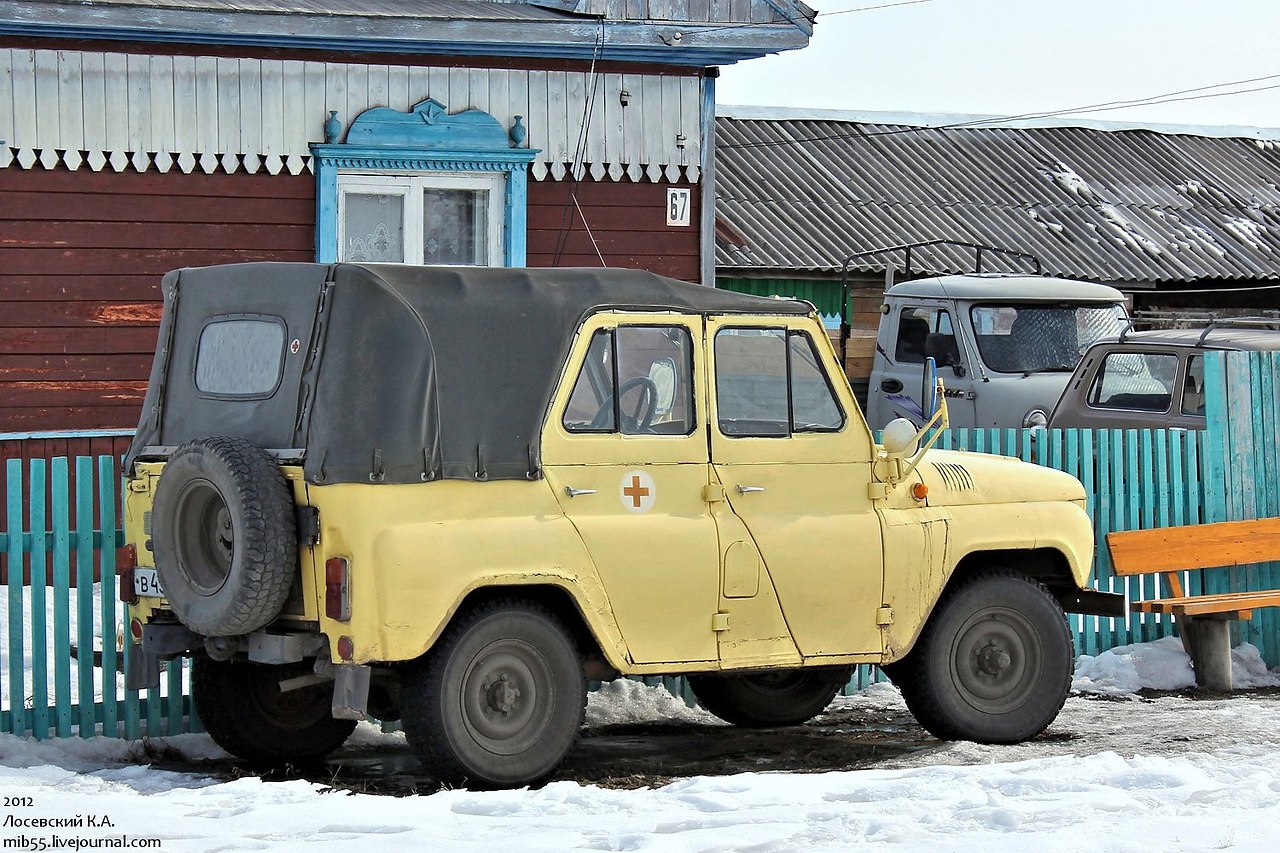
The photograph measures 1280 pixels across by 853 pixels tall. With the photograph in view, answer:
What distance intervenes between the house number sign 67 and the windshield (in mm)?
4713

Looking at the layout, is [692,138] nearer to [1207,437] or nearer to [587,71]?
[587,71]

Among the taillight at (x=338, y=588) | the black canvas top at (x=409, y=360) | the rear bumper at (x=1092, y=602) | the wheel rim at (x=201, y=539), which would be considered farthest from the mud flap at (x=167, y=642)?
the rear bumper at (x=1092, y=602)

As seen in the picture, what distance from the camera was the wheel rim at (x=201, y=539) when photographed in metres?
7.31

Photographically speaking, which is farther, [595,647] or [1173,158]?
[1173,158]

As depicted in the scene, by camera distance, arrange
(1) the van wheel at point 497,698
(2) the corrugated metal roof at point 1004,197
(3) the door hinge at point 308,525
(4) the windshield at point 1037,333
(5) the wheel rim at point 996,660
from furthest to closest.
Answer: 1. (2) the corrugated metal roof at point 1004,197
2. (4) the windshield at point 1037,333
3. (5) the wheel rim at point 996,660
4. (1) the van wheel at point 497,698
5. (3) the door hinge at point 308,525

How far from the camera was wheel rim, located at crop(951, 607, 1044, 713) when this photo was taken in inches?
334

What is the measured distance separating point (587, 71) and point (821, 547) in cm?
613

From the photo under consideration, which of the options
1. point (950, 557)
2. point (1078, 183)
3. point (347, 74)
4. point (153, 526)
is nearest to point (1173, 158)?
point (1078, 183)

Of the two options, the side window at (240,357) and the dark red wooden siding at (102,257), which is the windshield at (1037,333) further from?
the side window at (240,357)

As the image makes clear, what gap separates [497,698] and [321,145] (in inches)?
246

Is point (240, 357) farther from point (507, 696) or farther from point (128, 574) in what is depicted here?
point (507, 696)

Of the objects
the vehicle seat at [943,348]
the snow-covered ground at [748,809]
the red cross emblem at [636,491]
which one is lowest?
the snow-covered ground at [748,809]

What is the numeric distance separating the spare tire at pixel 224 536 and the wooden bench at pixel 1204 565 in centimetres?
540

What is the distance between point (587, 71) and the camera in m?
13.2
